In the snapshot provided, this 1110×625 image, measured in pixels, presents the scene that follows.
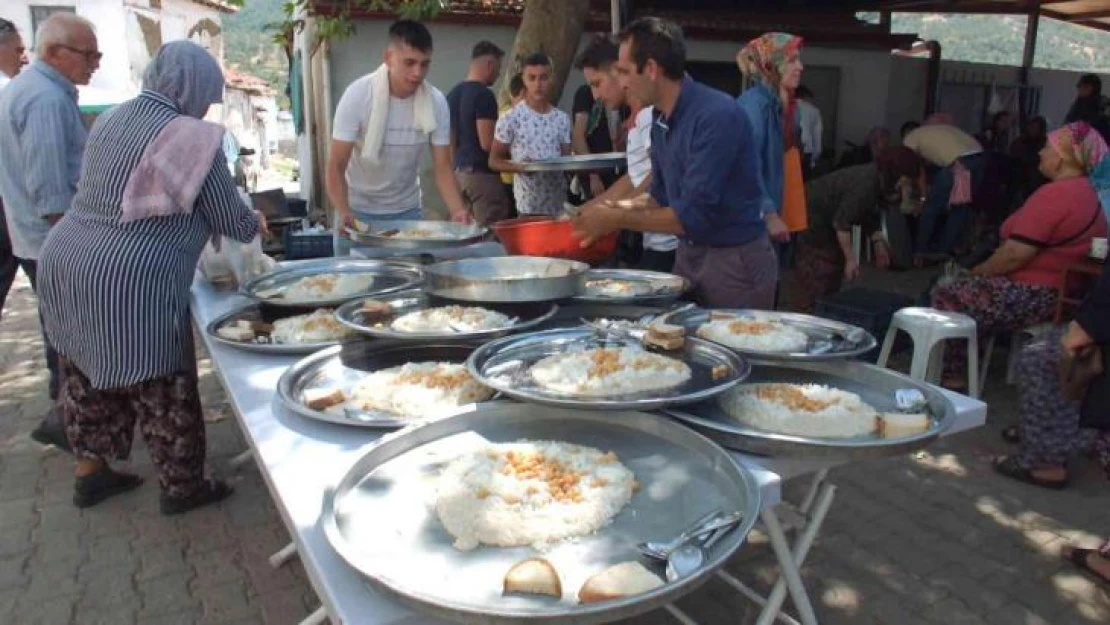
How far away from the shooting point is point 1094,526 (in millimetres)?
3307

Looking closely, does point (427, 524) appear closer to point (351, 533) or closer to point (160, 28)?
point (351, 533)

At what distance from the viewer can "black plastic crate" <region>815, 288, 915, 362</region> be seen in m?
4.59

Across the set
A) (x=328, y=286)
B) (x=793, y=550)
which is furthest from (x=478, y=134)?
(x=793, y=550)

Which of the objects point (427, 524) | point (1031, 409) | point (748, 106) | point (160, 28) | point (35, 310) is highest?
point (160, 28)

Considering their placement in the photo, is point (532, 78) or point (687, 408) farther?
point (532, 78)

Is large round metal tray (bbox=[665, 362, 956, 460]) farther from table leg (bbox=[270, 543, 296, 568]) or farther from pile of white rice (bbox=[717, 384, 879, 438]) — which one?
table leg (bbox=[270, 543, 296, 568])

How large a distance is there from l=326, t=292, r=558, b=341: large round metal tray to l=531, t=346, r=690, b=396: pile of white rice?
0.26 m

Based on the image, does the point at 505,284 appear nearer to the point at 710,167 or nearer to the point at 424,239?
the point at 710,167

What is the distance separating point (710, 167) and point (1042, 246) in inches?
105

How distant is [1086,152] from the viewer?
12.8 ft

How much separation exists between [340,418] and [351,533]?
0.44 m

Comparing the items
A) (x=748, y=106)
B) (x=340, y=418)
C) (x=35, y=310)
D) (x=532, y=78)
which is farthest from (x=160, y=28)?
(x=340, y=418)

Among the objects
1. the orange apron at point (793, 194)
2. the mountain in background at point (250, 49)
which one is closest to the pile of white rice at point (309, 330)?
the orange apron at point (793, 194)

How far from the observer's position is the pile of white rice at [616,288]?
2.65m
